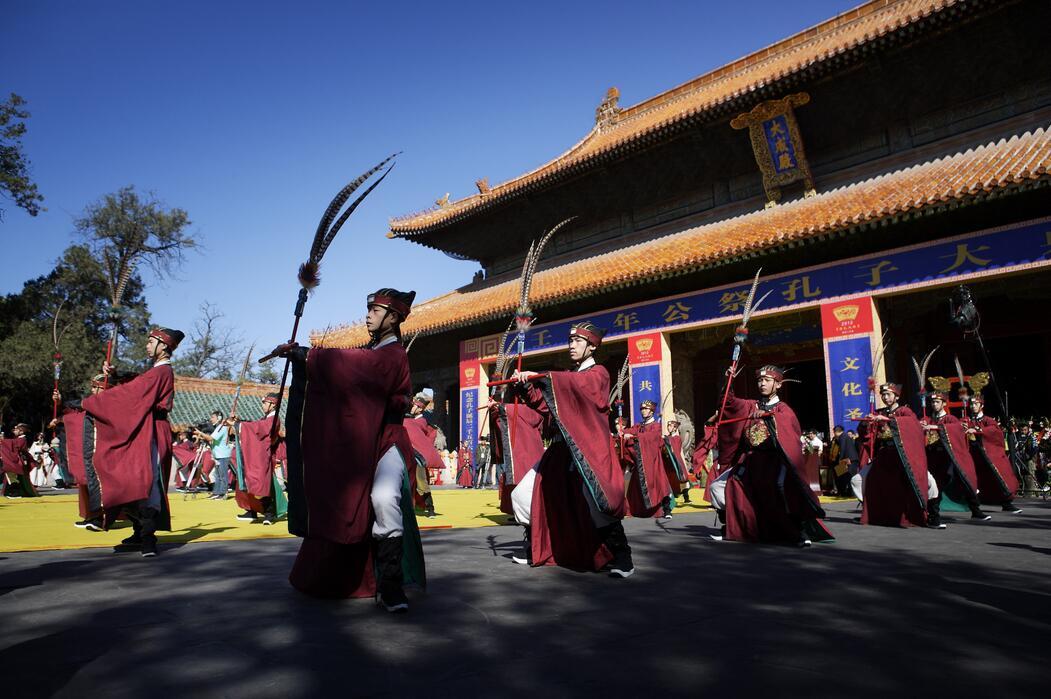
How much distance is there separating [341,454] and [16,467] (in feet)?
40.8

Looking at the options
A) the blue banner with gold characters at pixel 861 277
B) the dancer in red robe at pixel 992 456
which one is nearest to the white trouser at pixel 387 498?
the dancer in red robe at pixel 992 456

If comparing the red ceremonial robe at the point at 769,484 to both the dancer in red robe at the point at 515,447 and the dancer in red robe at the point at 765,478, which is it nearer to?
the dancer in red robe at the point at 765,478

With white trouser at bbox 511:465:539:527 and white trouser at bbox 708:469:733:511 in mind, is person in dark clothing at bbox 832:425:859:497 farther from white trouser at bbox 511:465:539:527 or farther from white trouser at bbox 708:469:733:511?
white trouser at bbox 511:465:539:527

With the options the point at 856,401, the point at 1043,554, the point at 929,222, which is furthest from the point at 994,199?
the point at 1043,554

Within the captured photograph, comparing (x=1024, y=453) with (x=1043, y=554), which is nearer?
(x=1043, y=554)

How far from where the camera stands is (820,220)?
1010 centimetres

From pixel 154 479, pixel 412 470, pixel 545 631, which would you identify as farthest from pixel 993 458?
pixel 154 479

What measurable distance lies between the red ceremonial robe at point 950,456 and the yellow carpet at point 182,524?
282 cm

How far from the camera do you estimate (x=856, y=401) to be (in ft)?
32.9

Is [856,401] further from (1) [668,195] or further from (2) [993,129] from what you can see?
(1) [668,195]

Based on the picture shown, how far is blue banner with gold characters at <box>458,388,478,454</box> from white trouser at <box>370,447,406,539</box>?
41.2 ft

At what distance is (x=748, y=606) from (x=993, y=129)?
11.1 metres

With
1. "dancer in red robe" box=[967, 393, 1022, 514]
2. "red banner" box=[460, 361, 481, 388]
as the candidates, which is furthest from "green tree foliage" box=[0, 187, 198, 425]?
"dancer in red robe" box=[967, 393, 1022, 514]

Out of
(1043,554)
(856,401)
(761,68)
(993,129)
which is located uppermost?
(761,68)
